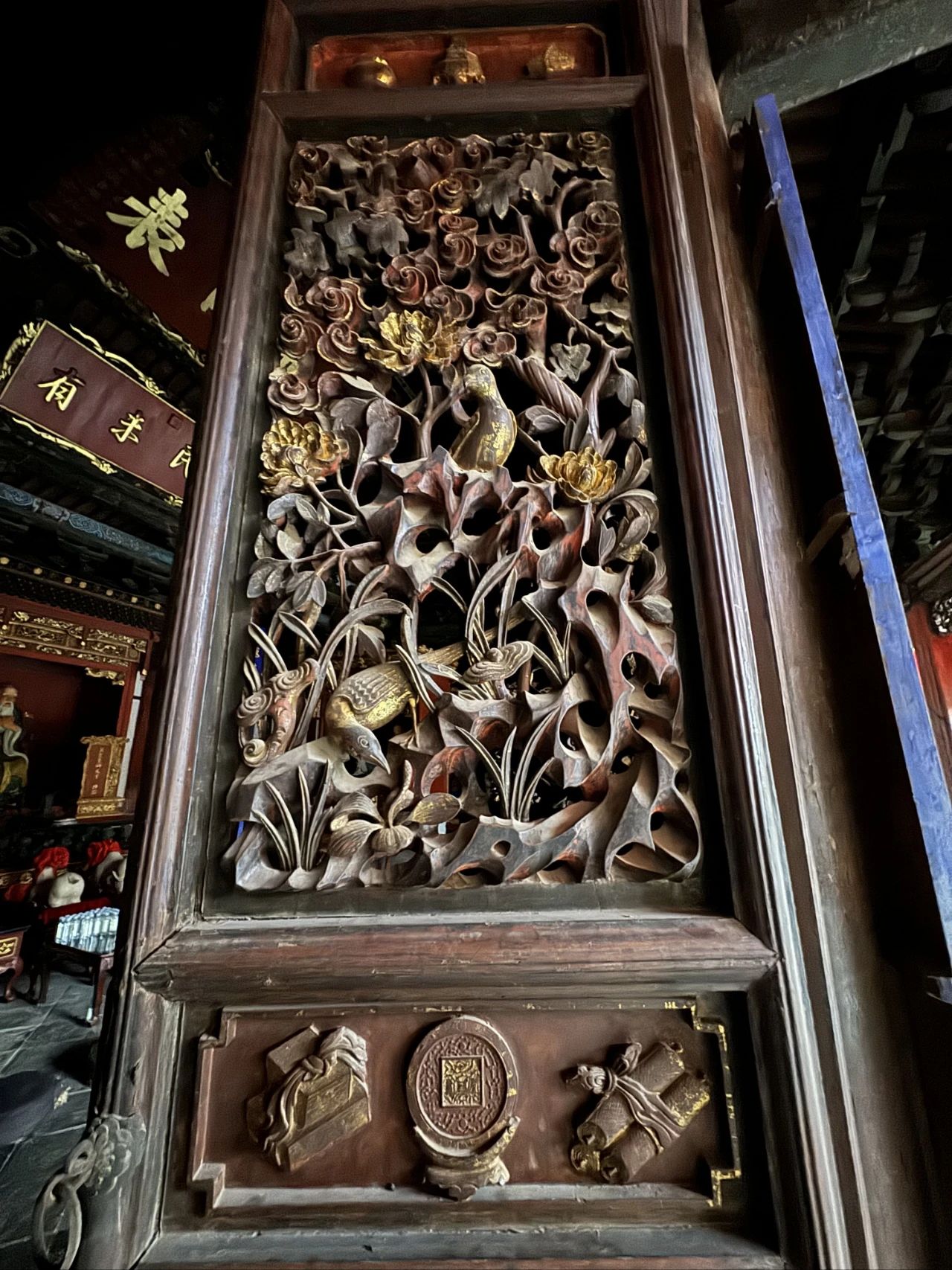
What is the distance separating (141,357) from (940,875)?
4201 millimetres

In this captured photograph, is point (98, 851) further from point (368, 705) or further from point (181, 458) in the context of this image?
point (368, 705)

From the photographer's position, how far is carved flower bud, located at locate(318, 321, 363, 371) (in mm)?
1062

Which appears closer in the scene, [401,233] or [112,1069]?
[112,1069]

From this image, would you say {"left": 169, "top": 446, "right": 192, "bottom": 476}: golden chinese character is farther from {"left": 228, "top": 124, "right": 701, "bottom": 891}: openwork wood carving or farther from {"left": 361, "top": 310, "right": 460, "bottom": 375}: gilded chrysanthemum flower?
{"left": 361, "top": 310, "right": 460, "bottom": 375}: gilded chrysanthemum flower

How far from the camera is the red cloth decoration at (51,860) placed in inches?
207

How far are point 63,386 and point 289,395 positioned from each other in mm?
3482

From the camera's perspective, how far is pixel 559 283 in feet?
3.51

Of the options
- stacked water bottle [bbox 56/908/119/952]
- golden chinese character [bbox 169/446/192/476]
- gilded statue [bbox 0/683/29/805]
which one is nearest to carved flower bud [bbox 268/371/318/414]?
golden chinese character [bbox 169/446/192/476]

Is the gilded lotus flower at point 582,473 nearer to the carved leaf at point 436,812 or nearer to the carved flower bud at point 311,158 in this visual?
the carved leaf at point 436,812

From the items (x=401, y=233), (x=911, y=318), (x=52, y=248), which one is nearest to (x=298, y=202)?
(x=401, y=233)

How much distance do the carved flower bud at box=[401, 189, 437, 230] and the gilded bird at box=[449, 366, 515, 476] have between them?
1.20 ft

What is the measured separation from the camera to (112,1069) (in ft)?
2.27

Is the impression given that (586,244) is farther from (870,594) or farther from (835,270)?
(835,270)

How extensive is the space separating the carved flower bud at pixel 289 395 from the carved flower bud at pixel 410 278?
23 centimetres
